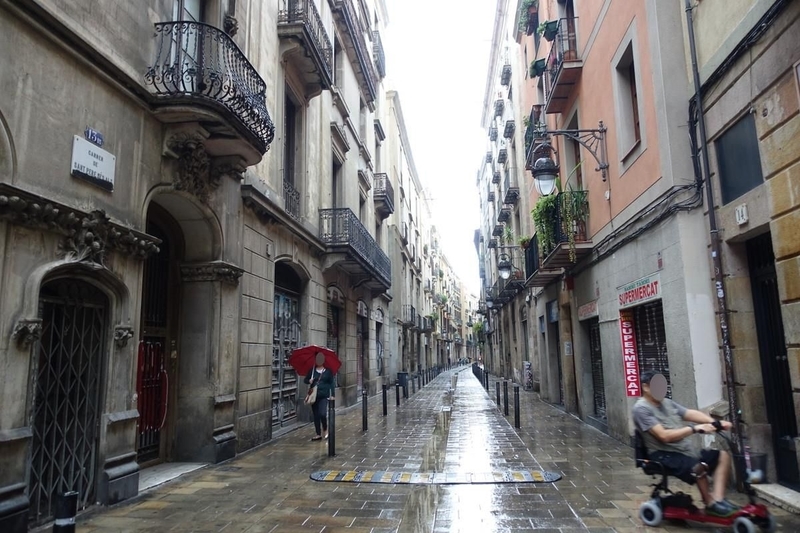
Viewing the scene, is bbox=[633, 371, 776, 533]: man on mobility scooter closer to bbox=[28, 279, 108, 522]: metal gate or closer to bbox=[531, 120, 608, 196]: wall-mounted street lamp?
bbox=[28, 279, 108, 522]: metal gate

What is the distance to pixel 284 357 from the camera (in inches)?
496

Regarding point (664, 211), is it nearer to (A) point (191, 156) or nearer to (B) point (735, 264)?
(B) point (735, 264)

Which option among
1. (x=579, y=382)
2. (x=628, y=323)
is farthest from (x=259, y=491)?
(x=579, y=382)

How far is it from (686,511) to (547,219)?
347 inches

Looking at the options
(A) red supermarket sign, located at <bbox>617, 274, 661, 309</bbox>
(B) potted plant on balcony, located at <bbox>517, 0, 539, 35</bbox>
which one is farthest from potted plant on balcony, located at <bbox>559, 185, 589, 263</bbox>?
(B) potted plant on balcony, located at <bbox>517, 0, 539, 35</bbox>

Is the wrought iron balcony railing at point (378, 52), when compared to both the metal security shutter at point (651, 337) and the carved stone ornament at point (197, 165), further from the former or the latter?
the metal security shutter at point (651, 337)

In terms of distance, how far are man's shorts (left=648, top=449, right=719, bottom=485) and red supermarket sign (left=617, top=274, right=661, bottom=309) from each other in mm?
3653

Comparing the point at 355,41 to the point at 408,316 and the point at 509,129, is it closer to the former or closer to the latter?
the point at 509,129

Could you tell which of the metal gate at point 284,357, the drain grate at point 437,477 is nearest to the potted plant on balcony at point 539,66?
the metal gate at point 284,357

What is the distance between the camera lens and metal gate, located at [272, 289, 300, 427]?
475 inches

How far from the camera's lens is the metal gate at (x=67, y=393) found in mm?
5633

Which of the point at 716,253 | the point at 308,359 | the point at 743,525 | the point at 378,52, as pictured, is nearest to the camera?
the point at 743,525

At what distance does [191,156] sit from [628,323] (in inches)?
311

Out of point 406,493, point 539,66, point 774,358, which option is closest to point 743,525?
point 774,358
